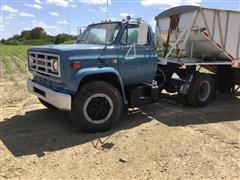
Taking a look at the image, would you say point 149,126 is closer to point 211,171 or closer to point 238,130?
point 238,130

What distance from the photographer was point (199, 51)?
10031 mm

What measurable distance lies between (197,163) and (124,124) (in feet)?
7.77

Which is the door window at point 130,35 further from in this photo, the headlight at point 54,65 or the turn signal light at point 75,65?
the headlight at point 54,65

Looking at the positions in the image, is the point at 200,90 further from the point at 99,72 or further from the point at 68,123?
the point at 68,123

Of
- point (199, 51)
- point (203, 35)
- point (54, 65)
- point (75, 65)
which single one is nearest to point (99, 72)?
point (75, 65)

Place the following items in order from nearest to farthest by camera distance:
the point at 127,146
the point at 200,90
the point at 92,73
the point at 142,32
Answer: the point at 127,146, the point at 92,73, the point at 142,32, the point at 200,90

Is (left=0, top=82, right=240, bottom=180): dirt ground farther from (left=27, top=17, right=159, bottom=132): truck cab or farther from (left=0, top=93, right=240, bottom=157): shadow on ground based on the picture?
(left=27, top=17, right=159, bottom=132): truck cab

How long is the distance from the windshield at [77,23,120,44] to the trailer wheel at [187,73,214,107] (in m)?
2.78

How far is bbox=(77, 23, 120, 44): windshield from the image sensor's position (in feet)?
24.7

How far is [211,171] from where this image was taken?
5.26m

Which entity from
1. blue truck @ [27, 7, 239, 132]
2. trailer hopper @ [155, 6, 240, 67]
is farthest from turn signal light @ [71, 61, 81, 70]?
trailer hopper @ [155, 6, 240, 67]

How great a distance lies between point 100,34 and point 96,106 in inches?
70.5

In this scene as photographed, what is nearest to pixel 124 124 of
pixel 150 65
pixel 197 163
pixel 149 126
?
pixel 149 126

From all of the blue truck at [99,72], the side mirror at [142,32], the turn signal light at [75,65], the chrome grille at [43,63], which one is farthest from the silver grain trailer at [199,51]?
the chrome grille at [43,63]
